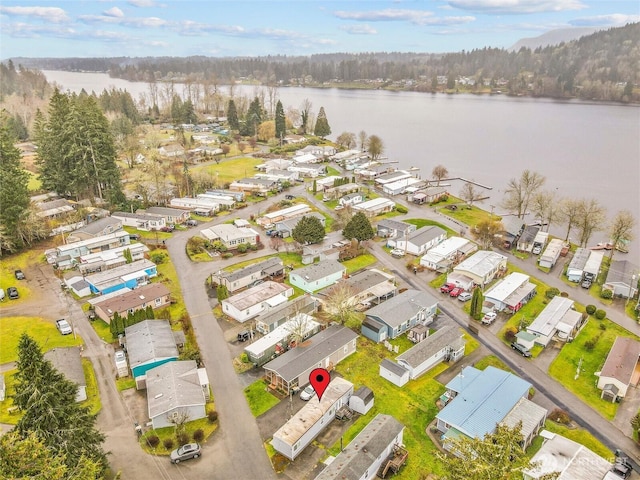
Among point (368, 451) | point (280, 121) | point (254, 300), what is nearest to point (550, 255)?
point (254, 300)

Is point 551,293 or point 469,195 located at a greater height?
point 469,195

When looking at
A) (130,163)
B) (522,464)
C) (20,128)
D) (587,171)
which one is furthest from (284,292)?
(20,128)

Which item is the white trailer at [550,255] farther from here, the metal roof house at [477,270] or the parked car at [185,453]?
the parked car at [185,453]

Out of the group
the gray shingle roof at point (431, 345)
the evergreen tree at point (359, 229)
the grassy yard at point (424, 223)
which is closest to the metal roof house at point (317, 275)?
the evergreen tree at point (359, 229)

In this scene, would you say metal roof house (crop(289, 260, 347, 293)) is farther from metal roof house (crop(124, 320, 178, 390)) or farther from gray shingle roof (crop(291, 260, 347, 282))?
metal roof house (crop(124, 320, 178, 390))

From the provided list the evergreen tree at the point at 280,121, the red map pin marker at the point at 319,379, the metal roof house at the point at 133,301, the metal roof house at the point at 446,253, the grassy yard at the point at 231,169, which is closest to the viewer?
the red map pin marker at the point at 319,379

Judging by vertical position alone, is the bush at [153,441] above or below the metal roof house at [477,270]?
below

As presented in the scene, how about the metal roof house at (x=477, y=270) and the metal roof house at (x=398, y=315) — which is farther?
the metal roof house at (x=477, y=270)

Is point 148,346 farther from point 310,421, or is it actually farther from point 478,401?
point 478,401
